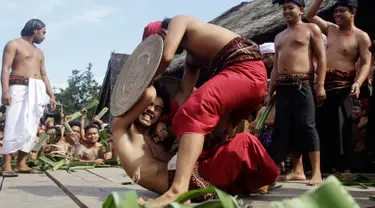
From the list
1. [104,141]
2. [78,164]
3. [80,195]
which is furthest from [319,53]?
[104,141]

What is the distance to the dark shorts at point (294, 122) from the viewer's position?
3.97 metres

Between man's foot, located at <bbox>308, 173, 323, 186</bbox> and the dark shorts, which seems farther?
the dark shorts

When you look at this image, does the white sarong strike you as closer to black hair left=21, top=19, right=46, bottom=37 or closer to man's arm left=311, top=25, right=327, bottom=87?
black hair left=21, top=19, right=46, bottom=37

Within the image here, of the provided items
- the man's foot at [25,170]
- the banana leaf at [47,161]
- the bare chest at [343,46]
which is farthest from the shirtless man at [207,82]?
the banana leaf at [47,161]

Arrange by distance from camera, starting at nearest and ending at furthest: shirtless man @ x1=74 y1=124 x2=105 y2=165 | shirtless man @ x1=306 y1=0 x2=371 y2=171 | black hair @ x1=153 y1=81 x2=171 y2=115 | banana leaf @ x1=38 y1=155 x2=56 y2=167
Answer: black hair @ x1=153 y1=81 x2=171 y2=115 → shirtless man @ x1=306 y1=0 x2=371 y2=171 → banana leaf @ x1=38 y1=155 x2=56 y2=167 → shirtless man @ x1=74 y1=124 x2=105 y2=165

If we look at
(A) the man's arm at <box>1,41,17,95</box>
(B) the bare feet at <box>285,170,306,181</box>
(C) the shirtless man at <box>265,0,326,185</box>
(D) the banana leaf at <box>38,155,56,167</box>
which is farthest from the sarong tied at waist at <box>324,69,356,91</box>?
(A) the man's arm at <box>1,41,17,95</box>

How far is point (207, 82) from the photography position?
2439 millimetres

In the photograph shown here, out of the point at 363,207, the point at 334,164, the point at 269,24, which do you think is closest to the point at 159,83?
the point at 363,207

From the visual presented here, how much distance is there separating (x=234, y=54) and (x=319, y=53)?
65.8 inches

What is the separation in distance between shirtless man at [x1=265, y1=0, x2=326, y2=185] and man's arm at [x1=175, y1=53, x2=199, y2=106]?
1.42m

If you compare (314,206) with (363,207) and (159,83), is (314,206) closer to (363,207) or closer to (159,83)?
(363,207)

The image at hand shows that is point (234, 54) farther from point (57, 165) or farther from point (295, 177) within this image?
point (57, 165)

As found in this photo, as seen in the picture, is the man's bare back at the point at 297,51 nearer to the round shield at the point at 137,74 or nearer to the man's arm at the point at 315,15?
the man's arm at the point at 315,15

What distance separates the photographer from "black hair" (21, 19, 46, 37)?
5336 millimetres
